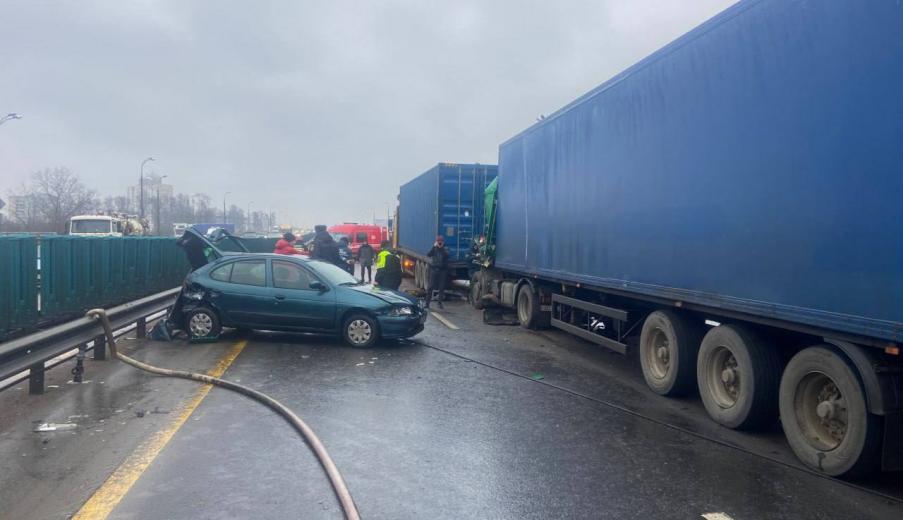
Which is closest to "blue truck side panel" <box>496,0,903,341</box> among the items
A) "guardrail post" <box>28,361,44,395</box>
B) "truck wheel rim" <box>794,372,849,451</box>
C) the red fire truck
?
"truck wheel rim" <box>794,372,849,451</box>

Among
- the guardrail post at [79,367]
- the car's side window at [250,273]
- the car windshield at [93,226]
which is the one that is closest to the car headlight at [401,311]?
the car's side window at [250,273]

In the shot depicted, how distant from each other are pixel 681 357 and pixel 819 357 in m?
2.21

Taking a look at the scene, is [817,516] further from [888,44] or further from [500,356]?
Result: [500,356]

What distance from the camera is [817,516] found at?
454 centimetres

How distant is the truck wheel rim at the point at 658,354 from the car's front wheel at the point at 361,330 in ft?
13.7

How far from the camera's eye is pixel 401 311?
10828 millimetres

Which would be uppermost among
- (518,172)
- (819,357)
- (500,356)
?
(518,172)

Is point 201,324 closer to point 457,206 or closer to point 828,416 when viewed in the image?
point 828,416

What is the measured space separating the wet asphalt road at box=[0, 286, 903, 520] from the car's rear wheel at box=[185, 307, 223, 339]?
1628mm

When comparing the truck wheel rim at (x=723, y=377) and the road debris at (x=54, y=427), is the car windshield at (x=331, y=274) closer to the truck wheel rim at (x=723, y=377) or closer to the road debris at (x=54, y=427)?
the road debris at (x=54, y=427)

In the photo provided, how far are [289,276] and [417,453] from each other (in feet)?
19.0

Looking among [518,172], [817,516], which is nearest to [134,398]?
[817,516]

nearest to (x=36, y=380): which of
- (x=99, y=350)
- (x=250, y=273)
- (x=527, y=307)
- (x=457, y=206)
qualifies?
(x=99, y=350)

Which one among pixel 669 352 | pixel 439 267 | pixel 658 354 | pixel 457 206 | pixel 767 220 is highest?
pixel 457 206
